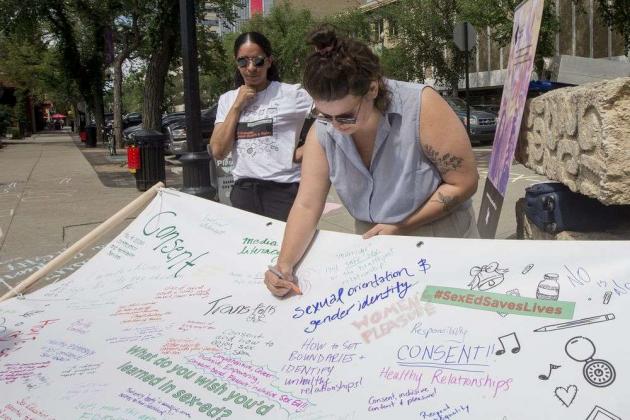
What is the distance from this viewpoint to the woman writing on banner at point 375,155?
1982 mm

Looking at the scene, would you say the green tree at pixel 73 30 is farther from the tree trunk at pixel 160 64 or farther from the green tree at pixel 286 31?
the green tree at pixel 286 31

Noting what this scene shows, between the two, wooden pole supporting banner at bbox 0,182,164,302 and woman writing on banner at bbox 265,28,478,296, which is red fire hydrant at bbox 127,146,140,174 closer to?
wooden pole supporting banner at bbox 0,182,164,302

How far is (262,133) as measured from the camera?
3.21 metres

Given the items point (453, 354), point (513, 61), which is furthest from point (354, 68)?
point (513, 61)

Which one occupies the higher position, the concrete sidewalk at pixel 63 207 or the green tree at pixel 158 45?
the green tree at pixel 158 45

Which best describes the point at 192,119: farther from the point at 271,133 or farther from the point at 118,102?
the point at 118,102

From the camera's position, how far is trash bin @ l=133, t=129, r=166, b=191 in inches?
400

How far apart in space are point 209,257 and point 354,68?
107 centimetres

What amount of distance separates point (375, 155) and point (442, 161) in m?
0.23

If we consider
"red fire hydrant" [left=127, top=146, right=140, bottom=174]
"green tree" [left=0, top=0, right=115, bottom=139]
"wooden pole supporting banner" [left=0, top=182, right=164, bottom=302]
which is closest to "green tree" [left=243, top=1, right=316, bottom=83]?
"green tree" [left=0, top=0, right=115, bottom=139]

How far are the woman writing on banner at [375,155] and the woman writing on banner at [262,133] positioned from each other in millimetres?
904

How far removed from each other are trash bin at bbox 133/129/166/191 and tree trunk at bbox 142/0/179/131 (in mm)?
3924

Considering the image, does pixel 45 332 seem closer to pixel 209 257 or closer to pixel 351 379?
pixel 209 257

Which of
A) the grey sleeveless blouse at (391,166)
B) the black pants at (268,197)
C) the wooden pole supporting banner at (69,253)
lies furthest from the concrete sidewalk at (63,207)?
the grey sleeveless blouse at (391,166)
